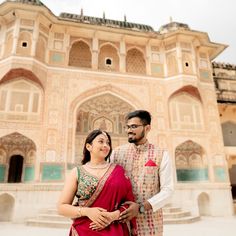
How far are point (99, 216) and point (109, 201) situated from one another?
113mm

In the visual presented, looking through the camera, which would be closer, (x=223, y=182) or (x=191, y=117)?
(x=223, y=182)

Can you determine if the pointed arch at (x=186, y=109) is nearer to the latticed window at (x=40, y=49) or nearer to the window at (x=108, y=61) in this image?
the window at (x=108, y=61)

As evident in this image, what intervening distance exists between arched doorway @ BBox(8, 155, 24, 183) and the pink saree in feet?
30.2

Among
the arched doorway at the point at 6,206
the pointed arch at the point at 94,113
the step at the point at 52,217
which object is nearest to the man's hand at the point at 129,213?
the step at the point at 52,217

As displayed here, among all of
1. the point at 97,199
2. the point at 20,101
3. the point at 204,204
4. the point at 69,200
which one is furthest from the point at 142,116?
the point at 204,204

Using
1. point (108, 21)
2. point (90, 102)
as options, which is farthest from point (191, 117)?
point (108, 21)

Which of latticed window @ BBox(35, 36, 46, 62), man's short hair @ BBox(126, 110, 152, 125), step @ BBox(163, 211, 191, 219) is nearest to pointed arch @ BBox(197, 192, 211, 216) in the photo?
step @ BBox(163, 211, 191, 219)

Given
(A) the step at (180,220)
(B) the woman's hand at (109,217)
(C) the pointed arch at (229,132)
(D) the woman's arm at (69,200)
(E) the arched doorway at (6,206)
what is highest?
(C) the pointed arch at (229,132)

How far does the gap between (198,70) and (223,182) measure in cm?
555

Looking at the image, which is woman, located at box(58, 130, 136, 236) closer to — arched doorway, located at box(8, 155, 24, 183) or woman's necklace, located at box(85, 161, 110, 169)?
woman's necklace, located at box(85, 161, 110, 169)

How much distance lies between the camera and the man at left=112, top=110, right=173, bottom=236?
5.07 ft

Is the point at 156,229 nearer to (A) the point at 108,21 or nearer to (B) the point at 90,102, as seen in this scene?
(B) the point at 90,102

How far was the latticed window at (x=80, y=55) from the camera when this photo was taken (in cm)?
1089

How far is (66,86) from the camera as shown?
9.94 meters
